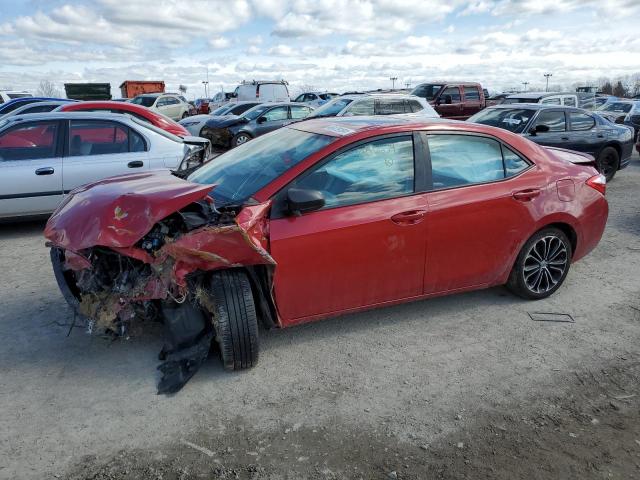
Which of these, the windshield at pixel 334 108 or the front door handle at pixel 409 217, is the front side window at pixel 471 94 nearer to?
the windshield at pixel 334 108

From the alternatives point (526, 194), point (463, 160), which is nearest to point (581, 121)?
point (526, 194)

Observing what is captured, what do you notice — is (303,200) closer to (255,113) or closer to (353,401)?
(353,401)

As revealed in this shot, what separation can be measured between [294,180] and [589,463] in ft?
7.75

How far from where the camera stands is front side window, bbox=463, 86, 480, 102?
17828 mm

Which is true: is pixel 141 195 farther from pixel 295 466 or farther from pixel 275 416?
pixel 295 466

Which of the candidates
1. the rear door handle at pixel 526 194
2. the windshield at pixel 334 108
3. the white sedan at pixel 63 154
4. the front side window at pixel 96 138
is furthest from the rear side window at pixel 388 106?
the rear door handle at pixel 526 194

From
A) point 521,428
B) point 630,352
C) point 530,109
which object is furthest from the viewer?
point 530,109

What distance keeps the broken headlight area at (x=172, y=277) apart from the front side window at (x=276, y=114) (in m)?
12.9

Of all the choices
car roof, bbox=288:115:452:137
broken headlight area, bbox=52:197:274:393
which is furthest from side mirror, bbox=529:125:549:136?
broken headlight area, bbox=52:197:274:393

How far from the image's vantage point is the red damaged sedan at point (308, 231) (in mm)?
3145

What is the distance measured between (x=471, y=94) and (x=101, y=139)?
47.3 feet

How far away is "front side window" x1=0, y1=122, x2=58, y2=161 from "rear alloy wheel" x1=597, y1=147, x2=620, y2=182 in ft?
31.7

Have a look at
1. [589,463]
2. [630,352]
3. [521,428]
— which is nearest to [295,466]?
[521,428]

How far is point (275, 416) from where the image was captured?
2943mm
